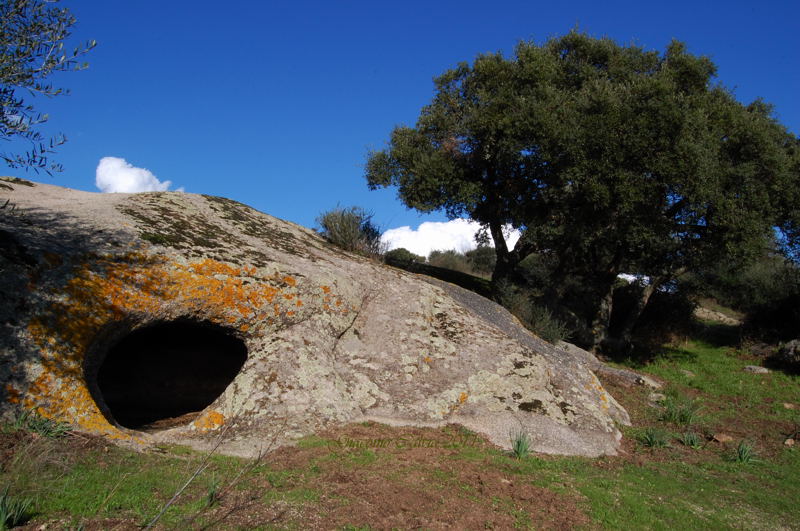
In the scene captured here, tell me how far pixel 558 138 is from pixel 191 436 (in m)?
15.5

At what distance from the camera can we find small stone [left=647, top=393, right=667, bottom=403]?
49.0ft

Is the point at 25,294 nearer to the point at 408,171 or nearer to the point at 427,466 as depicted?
the point at 427,466

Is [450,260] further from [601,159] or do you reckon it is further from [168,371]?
A: [168,371]

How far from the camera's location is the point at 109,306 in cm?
809

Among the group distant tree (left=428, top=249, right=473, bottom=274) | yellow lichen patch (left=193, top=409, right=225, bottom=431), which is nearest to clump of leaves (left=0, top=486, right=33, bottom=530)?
yellow lichen patch (left=193, top=409, right=225, bottom=431)

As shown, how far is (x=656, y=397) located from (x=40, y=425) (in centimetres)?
1455

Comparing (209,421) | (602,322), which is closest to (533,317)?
(602,322)

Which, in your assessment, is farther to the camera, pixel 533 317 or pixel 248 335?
pixel 533 317

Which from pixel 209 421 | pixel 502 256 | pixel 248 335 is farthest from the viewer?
pixel 502 256

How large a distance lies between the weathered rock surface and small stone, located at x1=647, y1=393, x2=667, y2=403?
3.01 m

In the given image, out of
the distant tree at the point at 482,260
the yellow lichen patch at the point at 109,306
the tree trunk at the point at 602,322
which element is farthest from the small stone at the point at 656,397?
the distant tree at the point at 482,260

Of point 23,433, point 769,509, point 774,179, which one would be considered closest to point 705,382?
point 774,179

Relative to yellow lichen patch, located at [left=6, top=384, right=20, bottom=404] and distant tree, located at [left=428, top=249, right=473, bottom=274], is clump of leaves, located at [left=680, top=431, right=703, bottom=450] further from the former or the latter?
distant tree, located at [left=428, top=249, right=473, bottom=274]

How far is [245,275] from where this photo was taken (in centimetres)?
995
